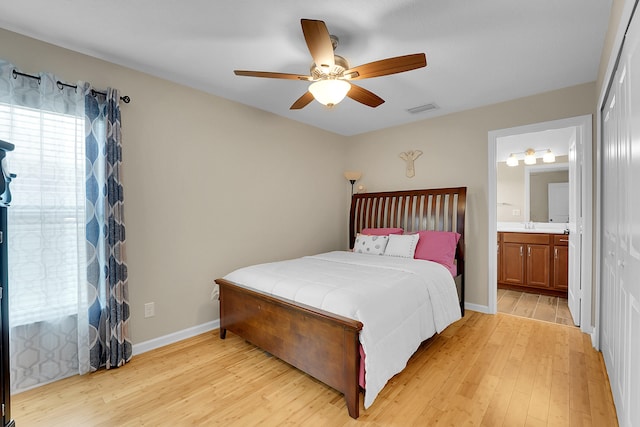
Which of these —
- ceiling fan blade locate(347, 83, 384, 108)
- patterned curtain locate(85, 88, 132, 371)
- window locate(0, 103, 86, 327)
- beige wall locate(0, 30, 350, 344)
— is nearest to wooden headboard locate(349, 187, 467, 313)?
beige wall locate(0, 30, 350, 344)

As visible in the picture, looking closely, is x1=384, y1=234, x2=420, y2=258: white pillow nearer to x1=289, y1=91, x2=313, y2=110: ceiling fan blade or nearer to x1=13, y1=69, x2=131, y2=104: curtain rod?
x1=289, y1=91, x2=313, y2=110: ceiling fan blade

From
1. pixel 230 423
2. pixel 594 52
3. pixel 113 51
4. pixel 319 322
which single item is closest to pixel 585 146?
pixel 594 52

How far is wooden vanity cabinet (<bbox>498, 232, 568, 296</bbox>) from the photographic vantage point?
4.16 meters

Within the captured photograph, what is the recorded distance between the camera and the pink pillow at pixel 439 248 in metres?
3.28

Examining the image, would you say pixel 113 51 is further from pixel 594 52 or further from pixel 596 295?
pixel 596 295

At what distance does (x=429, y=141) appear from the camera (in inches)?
159

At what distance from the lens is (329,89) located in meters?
2.08

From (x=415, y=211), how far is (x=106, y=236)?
3.45 m

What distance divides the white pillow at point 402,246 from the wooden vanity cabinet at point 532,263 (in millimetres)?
2081

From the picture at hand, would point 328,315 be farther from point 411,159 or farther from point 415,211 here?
point 411,159

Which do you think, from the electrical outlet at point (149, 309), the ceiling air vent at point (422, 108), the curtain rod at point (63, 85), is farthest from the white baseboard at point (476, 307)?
the curtain rod at point (63, 85)

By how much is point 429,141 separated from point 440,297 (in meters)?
2.25

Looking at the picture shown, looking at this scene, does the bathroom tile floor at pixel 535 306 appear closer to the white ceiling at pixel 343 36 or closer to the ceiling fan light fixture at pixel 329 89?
the white ceiling at pixel 343 36

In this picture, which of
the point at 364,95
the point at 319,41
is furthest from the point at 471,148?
the point at 319,41
